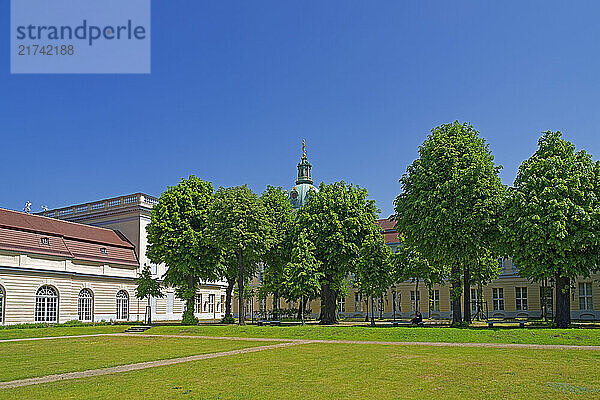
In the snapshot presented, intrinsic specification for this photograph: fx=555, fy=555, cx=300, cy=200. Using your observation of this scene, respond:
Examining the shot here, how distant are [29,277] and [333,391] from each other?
134 ft

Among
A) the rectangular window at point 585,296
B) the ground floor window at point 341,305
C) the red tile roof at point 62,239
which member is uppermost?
the red tile roof at point 62,239

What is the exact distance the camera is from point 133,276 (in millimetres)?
58562

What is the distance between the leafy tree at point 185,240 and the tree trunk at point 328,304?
32.6 ft

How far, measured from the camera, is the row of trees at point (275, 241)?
141 feet

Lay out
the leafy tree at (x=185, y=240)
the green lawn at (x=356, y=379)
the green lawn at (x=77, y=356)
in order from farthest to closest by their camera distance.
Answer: the leafy tree at (x=185, y=240) → the green lawn at (x=77, y=356) → the green lawn at (x=356, y=379)

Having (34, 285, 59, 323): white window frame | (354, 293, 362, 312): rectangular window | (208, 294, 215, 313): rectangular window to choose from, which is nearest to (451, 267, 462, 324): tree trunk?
(354, 293, 362, 312): rectangular window

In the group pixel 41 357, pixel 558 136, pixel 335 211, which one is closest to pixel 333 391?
pixel 41 357

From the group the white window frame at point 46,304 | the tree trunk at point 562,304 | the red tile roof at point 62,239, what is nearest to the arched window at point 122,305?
the red tile roof at point 62,239

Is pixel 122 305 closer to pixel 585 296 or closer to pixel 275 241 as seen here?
pixel 275 241

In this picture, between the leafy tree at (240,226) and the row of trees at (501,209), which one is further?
the leafy tree at (240,226)

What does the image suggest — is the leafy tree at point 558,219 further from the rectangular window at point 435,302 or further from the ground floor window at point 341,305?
the ground floor window at point 341,305

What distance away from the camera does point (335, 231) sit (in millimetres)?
44250

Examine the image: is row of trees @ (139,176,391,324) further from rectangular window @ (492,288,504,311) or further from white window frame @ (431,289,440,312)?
rectangular window @ (492,288,504,311)

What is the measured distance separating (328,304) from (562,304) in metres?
17.9
